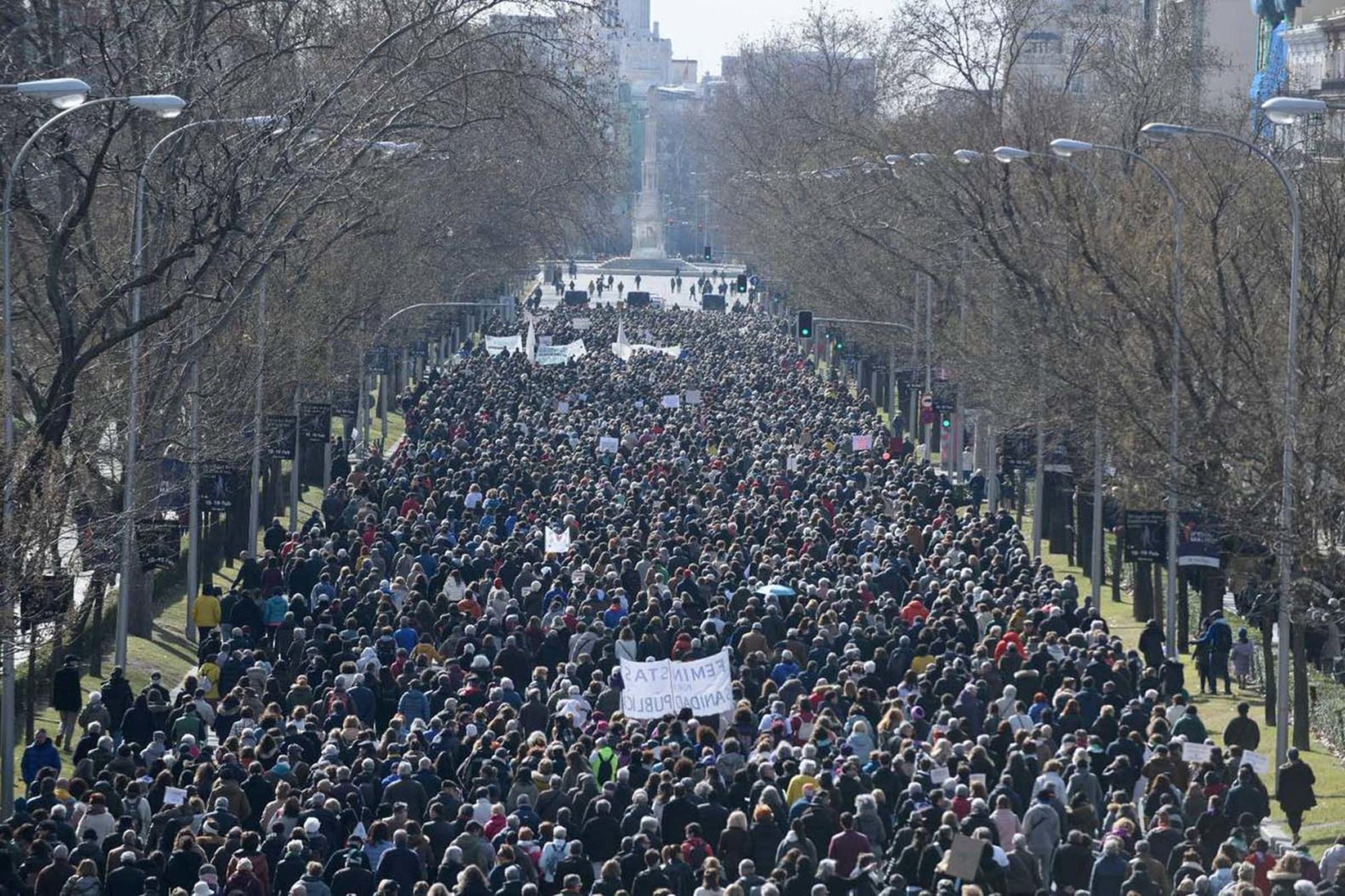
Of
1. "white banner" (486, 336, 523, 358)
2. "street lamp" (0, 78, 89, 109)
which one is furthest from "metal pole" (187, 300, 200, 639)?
"white banner" (486, 336, 523, 358)

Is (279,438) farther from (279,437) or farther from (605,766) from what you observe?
(605,766)

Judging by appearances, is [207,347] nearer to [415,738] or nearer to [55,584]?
[55,584]

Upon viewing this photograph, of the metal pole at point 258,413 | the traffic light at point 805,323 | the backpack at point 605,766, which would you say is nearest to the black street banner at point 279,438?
the metal pole at point 258,413

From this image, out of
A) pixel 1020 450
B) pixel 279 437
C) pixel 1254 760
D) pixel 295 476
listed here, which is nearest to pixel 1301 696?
pixel 1254 760

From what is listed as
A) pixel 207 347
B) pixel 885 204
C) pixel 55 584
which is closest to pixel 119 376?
pixel 207 347

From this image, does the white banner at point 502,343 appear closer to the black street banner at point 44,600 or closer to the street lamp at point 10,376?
the street lamp at point 10,376

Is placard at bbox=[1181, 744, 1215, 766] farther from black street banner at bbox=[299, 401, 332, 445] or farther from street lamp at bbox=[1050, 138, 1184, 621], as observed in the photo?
Answer: black street banner at bbox=[299, 401, 332, 445]

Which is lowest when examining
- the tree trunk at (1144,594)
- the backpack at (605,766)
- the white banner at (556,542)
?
the tree trunk at (1144,594)
